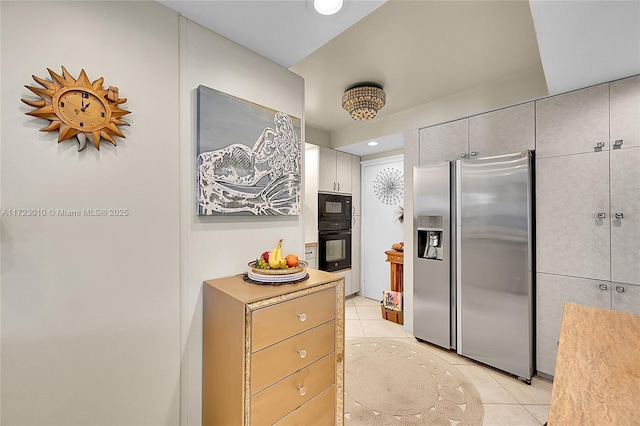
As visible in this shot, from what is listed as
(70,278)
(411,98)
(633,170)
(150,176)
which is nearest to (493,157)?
(633,170)

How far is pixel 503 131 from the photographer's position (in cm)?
250

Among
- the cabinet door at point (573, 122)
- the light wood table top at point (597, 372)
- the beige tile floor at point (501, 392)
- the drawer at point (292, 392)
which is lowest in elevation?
the beige tile floor at point (501, 392)

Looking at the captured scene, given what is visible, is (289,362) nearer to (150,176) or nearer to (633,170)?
(150,176)

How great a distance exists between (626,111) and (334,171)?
117 inches

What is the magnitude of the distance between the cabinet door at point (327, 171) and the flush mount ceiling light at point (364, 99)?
125 centimetres

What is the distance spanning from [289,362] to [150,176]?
1130 millimetres

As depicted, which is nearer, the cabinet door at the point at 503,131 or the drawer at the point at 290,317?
the drawer at the point at 290,317

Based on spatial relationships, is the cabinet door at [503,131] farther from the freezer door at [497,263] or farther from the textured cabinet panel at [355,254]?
the textured cabinet panel at [355,254]

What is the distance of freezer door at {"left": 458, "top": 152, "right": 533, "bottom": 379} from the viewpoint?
227 centimetres

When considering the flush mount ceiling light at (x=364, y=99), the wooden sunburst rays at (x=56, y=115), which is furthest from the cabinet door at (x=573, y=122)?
the wooden sunburst rays at (x=56, y=115)

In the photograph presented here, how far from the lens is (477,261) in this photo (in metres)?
2.52

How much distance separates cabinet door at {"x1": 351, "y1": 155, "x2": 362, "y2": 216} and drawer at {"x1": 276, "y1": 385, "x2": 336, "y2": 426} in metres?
3.17

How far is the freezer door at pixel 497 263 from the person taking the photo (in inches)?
89.2

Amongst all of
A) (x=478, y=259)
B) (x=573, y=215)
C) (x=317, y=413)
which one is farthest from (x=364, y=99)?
(x=317, y=413)
